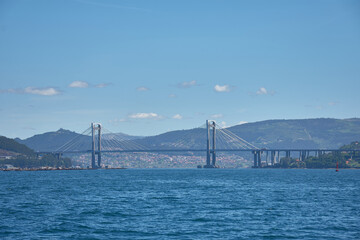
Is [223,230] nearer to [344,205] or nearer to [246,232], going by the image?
[246,232]

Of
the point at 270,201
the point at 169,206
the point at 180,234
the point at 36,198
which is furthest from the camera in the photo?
the point at 36,198

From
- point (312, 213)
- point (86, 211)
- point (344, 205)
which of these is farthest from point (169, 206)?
point (344, 205)

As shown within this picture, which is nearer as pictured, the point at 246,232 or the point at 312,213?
the point at 246,232

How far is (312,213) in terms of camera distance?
4581 centimetres

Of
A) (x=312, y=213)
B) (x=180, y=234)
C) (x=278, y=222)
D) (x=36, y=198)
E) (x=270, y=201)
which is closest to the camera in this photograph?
(x=180, y=234)

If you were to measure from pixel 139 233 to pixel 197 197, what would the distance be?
26.2 m

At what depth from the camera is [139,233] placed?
3641 centimetres

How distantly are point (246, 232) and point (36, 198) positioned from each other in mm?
32153

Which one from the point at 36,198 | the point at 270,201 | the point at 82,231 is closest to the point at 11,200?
the point at 36,198

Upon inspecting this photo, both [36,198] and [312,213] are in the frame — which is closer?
[312,213]

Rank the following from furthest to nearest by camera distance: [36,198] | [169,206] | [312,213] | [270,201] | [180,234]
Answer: [36,198] → [270,201] → [169,206] → [312,213] → [180,234]

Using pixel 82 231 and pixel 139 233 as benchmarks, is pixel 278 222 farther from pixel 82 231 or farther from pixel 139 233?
pixel 82 231

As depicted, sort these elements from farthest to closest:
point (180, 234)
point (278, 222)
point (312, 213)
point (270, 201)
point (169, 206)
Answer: point (270, 201)
point (169, 206)
point (312, 213)
point (278, 222)
point (180, 234)

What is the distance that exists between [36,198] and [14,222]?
2035cm
